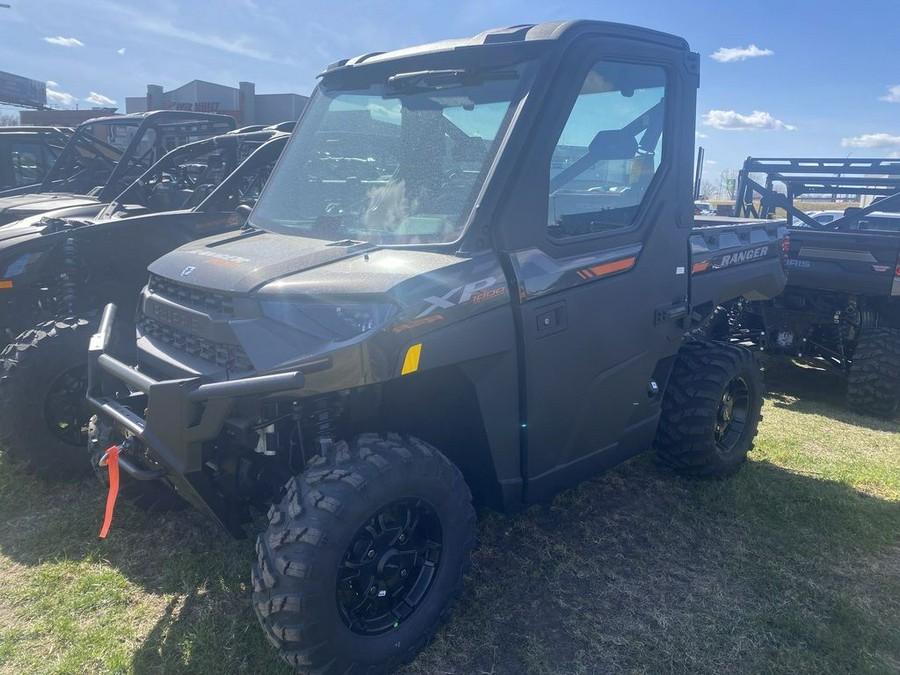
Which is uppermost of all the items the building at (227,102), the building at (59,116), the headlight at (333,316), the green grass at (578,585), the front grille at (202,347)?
the building at (227,102)

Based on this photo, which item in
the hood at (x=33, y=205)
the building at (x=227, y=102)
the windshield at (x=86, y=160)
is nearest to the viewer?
the hood at (x=33, y=205)

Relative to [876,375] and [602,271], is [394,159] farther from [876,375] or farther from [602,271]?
[876,375]

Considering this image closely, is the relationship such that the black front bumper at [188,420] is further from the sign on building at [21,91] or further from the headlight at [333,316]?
the sign on building at [21,91]

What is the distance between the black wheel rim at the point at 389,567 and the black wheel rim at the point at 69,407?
228cm

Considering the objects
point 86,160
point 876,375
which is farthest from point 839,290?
point 86,160

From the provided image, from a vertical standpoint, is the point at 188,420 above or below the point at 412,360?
below

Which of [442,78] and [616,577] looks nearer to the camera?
[442,78]

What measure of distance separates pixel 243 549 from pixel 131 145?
539 cm

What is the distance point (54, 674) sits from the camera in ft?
8.92

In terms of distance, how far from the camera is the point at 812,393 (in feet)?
23.3

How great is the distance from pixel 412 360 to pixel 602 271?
3.63 ft

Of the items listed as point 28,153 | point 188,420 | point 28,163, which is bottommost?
point 188,420

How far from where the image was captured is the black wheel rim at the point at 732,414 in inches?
171

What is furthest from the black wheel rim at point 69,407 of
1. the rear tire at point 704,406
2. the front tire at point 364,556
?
the rear tire at point 704,406
